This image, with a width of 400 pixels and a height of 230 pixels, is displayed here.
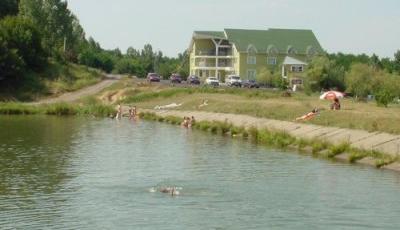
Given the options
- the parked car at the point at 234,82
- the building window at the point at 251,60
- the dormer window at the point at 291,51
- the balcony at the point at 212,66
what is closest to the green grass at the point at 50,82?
the parked car at the point at 234,82

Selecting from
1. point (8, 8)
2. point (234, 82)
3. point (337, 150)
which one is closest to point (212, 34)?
point (234, 82)

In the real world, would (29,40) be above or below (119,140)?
above

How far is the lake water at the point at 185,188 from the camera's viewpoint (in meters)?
27.5

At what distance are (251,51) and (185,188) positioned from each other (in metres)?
113

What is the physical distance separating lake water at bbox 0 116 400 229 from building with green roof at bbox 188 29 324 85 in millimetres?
92041

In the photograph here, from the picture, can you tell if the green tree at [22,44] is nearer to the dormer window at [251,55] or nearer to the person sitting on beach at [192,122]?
the person sitting on beach at [192,122]

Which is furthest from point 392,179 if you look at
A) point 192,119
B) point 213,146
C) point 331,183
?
point 192,119

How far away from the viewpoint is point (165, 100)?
313 ft

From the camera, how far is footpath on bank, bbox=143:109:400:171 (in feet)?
147

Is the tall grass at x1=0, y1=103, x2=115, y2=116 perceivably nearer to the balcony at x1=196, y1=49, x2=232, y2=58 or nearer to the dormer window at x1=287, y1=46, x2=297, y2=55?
the dormer window at x1=287, y1=46, x2=297, y2=55

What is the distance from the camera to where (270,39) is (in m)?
150

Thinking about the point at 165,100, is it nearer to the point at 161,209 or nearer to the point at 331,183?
the point at 331,183

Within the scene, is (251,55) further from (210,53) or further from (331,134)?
(331,134)

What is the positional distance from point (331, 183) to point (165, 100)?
60.6 m
